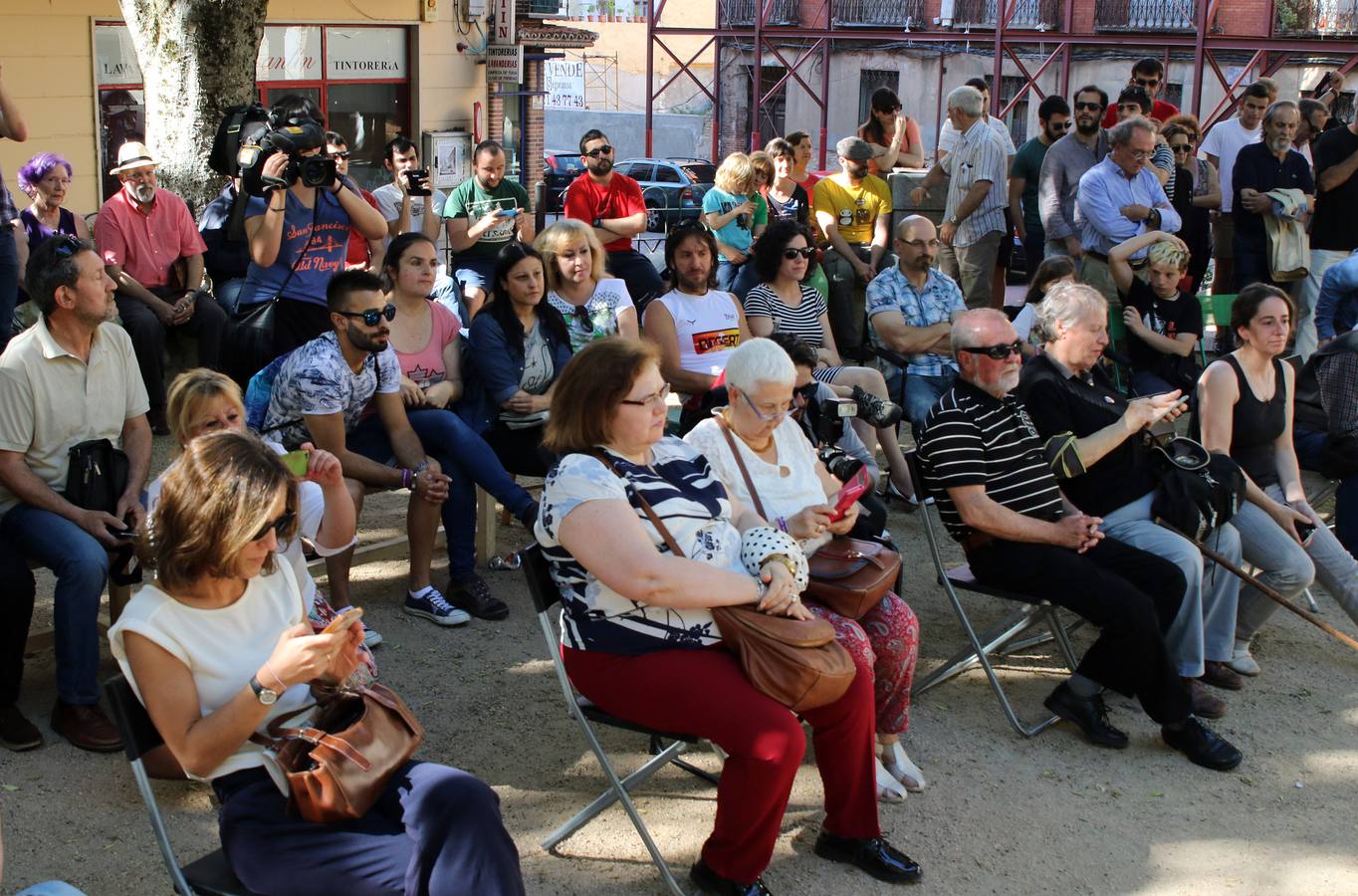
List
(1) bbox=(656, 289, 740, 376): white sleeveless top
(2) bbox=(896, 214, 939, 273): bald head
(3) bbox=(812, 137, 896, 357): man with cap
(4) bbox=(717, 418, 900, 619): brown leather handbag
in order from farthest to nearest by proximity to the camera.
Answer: (3) bbox=(812, 137, 896, 357): man with cap, (2) bbox=(896, 214, 939, 273): bald head, (1) bbox=(656, 289, 740, 376): white sleeveless top, (4) bbox=(717, 418, 900, 619): brown leather handbag

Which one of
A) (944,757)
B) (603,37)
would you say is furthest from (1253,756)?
(603,37)

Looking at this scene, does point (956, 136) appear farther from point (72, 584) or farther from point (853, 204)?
point (72, 584)

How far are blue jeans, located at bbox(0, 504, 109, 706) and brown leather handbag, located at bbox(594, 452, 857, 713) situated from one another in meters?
1.71

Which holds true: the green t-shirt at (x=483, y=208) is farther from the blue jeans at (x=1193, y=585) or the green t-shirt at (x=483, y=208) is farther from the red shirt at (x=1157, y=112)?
the red shirt at (x=1157, y=112)

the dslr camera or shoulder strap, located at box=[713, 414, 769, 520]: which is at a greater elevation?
the dslr camera

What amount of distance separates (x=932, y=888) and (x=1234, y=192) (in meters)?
7.03

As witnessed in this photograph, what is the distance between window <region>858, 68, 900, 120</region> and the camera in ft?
104

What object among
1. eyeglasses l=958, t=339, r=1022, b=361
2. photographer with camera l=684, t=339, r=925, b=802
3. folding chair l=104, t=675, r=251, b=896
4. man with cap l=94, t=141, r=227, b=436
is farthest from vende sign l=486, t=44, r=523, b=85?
folding chair l=104, t=675, r=251, b=896

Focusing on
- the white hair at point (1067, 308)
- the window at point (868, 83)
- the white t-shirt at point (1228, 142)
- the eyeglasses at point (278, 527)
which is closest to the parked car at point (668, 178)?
the window at point (868, 83)

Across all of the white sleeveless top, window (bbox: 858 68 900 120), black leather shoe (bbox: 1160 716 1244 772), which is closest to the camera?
black leather shoe (bbox: 1160 716 1244 772)

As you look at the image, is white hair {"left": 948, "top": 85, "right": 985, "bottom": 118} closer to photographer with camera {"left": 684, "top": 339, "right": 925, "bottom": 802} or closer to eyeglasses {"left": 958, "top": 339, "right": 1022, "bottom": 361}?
eyeglasses {"left": 958, "top": 339, "right": 1022, "bottom": 361}

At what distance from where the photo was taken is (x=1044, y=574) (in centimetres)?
439

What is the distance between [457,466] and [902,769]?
204cm

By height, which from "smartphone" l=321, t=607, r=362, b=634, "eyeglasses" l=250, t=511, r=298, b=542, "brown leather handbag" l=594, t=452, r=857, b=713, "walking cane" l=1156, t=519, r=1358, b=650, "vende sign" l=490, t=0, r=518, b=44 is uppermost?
"vende sign" l=490, t=0, r=518, b=44
